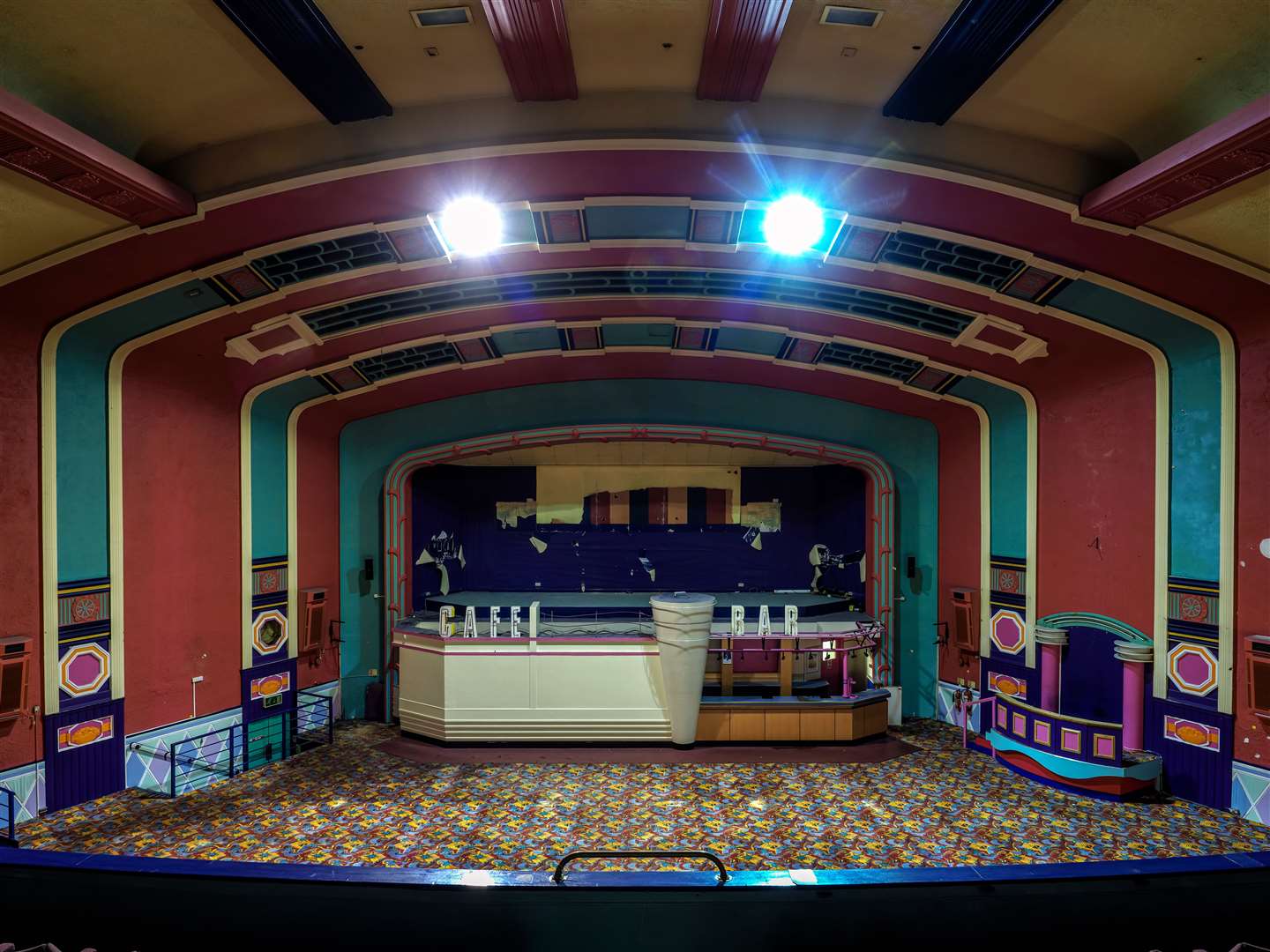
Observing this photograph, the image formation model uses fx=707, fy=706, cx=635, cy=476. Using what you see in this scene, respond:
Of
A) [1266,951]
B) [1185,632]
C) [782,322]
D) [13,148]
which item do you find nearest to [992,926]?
[1266,951]

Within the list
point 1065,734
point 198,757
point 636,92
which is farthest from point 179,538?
point 1065,734

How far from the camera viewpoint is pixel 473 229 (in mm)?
7164

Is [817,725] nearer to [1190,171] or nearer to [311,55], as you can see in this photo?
[1190,171]

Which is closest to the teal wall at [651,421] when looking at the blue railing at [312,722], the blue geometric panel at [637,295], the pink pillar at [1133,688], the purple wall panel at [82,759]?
the blue railing at [312,722]

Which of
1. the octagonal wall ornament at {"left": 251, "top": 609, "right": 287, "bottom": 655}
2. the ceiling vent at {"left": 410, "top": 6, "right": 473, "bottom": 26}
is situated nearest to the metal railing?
the octagonal wall ornament at {"left": 251, "top": 609, "right": 287, "bottom": 655}

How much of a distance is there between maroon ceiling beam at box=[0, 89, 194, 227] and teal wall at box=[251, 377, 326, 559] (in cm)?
477

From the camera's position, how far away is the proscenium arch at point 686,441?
40.1 ft

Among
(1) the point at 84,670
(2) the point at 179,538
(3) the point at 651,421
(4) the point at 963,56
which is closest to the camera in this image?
(4) the point at 963,56

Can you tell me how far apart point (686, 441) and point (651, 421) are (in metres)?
0.71

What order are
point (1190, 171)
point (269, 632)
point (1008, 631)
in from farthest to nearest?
point (269, 632) < point (1008, 631) < point (1190, 171)

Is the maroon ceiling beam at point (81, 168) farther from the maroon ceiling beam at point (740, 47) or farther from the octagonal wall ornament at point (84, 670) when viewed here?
the octagonal wall ornament at point (84, 670)

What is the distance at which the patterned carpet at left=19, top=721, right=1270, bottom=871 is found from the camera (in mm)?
6723

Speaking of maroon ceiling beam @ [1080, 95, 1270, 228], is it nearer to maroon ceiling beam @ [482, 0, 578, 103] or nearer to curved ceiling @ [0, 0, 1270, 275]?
curved ceiling @ [0, 0, 1270, 275]

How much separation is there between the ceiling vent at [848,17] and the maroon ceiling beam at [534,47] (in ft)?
5.54
